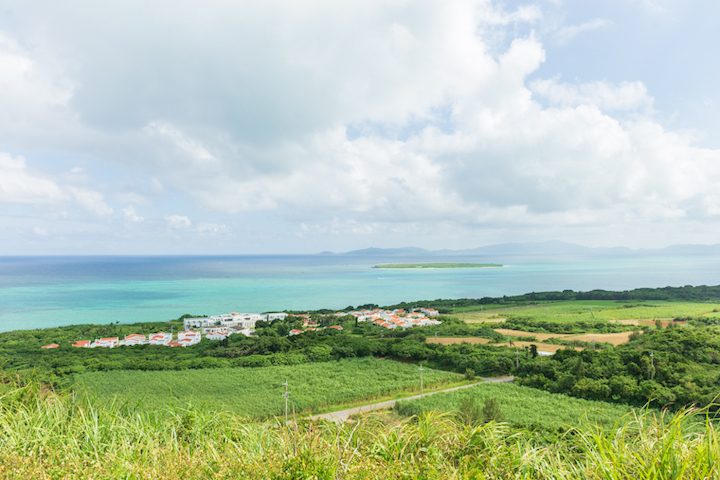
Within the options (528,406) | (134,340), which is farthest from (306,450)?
(134,340)

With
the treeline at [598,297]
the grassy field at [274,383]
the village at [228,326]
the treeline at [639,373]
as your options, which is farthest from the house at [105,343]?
the treeline at [598,297]

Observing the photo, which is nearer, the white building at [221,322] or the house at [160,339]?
the house at [160,339]

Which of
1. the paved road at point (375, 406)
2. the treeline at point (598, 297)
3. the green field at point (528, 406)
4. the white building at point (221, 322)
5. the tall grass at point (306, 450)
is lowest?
the paved road at point (375, 406)

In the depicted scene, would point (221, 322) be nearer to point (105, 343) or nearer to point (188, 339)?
point (188, 339)

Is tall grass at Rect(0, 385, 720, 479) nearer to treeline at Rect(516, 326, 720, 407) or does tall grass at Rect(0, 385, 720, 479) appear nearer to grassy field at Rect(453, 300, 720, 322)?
treeline at Rect(516, 326, 720, 407)

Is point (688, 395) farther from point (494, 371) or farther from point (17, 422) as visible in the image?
point (17, 422)

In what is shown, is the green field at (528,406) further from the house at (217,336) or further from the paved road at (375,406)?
the house at (217,336)

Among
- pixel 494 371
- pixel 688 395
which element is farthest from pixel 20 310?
pixel 688 395
